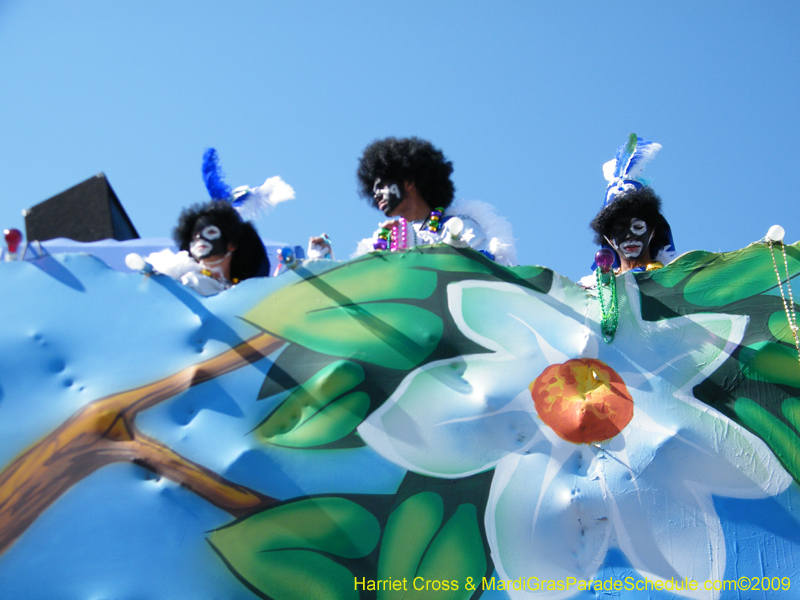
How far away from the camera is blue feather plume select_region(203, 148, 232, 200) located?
4281 mm

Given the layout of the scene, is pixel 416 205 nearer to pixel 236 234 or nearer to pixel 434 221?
pixel 434 221

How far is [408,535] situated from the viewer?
8.47 feet

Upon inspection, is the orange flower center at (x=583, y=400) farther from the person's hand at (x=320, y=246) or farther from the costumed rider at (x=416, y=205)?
the person's hand at (x=320, y=246)

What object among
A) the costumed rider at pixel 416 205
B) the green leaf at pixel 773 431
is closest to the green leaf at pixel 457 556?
the green leaf at pixel 773 431

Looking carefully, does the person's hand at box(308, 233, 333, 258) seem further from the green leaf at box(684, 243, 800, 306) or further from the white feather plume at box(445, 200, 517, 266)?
the green leaf at box(684, 243, 800, 306)

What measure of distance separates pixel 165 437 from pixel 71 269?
76 cm

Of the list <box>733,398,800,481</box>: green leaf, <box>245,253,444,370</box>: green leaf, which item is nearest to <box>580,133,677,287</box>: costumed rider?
<box>733,398,800,481</box>: green leaf

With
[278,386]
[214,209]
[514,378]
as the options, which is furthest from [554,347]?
[214,209]

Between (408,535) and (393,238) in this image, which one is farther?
(393,238)

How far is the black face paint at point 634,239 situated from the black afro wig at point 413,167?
112 centimetres

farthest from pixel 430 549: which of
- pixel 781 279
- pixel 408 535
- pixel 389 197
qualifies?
pixel 389 197

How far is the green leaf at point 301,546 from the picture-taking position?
8.14 feet

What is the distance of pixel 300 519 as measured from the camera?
101 inches

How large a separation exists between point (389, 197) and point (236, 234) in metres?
1.01
